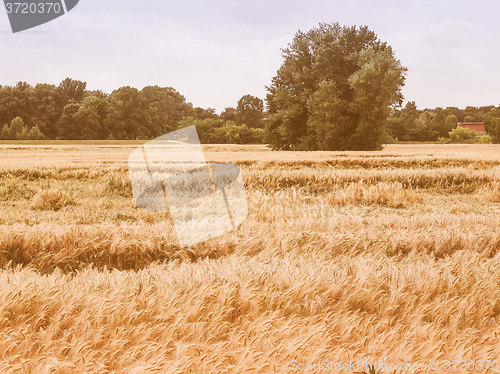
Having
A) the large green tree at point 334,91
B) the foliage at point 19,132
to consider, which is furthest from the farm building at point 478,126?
the foliage at point 19,132

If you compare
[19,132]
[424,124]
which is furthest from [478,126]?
[19,132]

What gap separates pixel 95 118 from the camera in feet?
237

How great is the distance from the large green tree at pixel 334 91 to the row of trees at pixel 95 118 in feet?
85.2

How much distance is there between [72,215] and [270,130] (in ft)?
119

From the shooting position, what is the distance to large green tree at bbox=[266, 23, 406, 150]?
35.2 metres

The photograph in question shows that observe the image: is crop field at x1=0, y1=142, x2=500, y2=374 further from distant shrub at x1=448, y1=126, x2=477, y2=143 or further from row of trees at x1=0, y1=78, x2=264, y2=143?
distant shrub at x1=448, y1=126, x2=477, y2=143

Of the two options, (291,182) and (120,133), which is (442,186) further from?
(120,133)

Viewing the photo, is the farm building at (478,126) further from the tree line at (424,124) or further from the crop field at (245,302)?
the crop field at (245,302)

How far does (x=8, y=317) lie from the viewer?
2.48 meters

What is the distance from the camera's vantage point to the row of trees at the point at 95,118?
71000 millimetres

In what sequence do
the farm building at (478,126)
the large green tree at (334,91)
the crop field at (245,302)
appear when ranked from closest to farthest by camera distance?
the crop field at (245,302) → the large green tree at (334,91) → the farm building at (478,126)

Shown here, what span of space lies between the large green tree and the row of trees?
26.0 meters

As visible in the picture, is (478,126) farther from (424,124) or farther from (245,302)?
(245,302)

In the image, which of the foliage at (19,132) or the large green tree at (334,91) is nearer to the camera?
the large green tree at (334,91)
